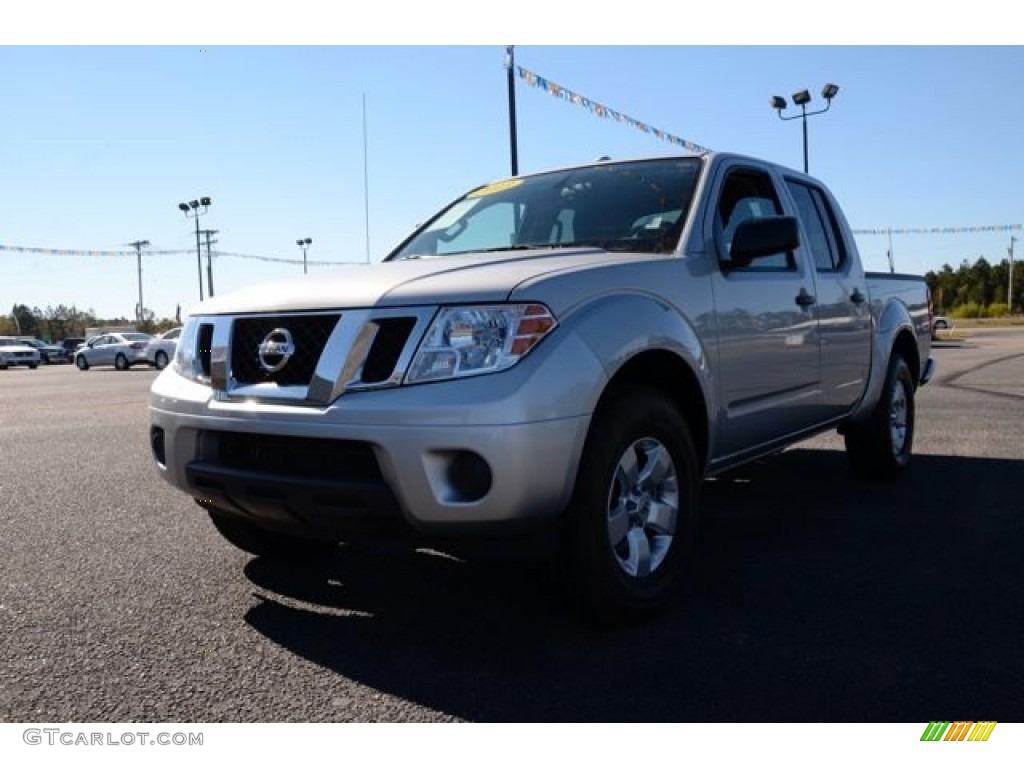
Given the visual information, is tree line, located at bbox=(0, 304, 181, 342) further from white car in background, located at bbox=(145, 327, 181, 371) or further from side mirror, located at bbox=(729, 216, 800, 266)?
side mirror, located at bbox=(729, 216, 800, 266)

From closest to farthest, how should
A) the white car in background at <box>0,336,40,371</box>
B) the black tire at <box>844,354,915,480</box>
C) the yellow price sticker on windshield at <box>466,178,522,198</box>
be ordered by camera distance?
1. the yellow price sticker on windshield at <box>466,178,522,198</box>
2. the black tire at <box>844,354,915,480</box>
3. the white car in background at <box>0,336,40,371</box>

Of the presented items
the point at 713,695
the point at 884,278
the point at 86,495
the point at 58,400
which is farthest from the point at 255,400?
the point at 58,400

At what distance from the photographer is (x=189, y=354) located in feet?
10.9

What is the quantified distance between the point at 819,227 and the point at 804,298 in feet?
3.14

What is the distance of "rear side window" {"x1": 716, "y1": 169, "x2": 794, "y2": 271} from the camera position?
13.4 feet

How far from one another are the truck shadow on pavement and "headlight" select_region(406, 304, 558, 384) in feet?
2.70

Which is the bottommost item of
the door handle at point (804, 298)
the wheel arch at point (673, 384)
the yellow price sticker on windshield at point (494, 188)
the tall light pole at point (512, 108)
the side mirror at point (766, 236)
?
the wheel arch at point (673, 384)

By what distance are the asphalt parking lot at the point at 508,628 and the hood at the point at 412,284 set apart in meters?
Answer: 1.05

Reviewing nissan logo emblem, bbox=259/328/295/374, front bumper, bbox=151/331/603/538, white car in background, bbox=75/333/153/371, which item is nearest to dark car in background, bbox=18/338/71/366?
white car in background, bbox=75/333/153/371

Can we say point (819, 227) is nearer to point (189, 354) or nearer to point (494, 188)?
point (494, 188)

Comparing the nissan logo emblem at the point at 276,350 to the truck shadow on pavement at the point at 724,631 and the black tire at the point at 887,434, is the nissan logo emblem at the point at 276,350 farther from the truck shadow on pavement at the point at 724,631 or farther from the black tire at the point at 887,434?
the black tire at the point at 887,434

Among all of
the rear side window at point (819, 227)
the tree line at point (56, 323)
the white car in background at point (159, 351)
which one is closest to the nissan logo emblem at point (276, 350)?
the rear side window at point (819, 227)

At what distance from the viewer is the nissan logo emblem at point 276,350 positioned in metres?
2.88

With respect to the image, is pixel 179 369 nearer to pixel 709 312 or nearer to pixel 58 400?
pixel 709 312
